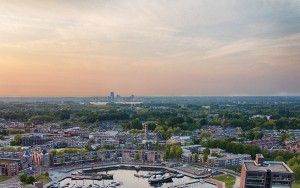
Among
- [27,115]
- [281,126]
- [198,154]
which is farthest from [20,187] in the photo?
[27,115]

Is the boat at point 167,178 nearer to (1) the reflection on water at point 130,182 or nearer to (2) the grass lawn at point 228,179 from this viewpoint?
(1) the reflection on water at point 130,182

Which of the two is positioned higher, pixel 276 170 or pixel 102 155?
pixel 276 170

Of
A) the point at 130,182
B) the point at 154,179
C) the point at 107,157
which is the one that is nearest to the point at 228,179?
the point at 154,179

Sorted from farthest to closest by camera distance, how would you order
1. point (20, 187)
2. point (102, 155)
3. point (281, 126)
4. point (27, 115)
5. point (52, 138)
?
point (27, 115) → point (281, 126) → point (52, 138) → point (102, 155) → point (20, 187)

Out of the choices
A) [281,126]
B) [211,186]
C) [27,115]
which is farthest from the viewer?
[27,115]

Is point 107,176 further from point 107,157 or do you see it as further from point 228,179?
point 228,179

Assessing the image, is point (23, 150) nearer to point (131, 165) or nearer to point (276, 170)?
point (131, 165)

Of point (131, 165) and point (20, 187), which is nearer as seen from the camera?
point (20, 187)

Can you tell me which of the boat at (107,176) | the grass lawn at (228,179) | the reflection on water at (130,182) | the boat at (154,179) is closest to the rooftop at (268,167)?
the grass lawn at (228,179)

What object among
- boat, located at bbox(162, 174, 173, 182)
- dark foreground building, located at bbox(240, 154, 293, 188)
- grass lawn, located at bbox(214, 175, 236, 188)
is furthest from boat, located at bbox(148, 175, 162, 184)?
dark foreground building, located at bbox(240, 154, 293, 188)
